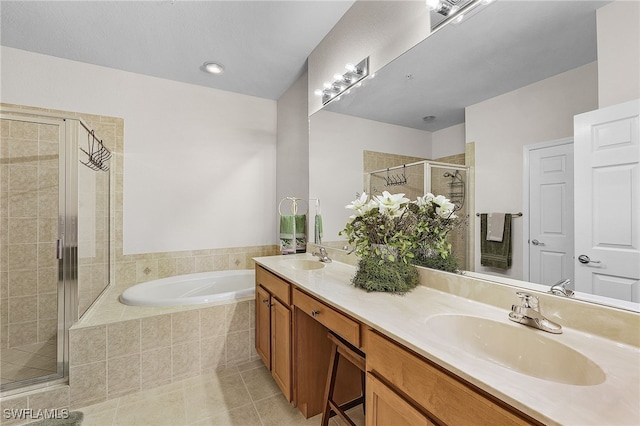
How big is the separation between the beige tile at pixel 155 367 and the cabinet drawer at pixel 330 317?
1.17 metres

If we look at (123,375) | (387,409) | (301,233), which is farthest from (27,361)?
(387,409)

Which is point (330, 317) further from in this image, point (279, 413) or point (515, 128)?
point (515, 128)

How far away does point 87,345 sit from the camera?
5.58ft

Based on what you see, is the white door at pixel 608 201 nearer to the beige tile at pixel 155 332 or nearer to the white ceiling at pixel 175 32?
the white ceiling at pixel 175 32

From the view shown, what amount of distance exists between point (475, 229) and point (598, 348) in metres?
0.55

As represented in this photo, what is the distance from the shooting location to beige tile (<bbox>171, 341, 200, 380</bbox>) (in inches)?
76.4

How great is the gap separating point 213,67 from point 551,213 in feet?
9.17

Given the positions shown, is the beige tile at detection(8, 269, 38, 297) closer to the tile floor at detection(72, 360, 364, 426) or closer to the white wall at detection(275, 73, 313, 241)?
the tile floor at detection(72, 360, 364, 426)

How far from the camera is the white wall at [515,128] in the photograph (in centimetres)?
88

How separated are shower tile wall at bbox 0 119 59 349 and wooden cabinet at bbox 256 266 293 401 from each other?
161 cm

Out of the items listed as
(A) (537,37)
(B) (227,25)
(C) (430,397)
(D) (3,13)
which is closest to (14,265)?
(D) (3,13)

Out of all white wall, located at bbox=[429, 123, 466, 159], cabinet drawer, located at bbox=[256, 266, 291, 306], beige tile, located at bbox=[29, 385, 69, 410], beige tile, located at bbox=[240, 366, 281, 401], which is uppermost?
white wall, located at bbox=[429, 123, 466, 159]

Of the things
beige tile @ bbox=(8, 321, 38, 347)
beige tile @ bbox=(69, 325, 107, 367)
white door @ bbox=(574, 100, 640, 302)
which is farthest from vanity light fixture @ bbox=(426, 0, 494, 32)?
beige tile @ bbox=(8, 321, 38, 347)

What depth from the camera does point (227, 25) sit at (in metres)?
2.01
